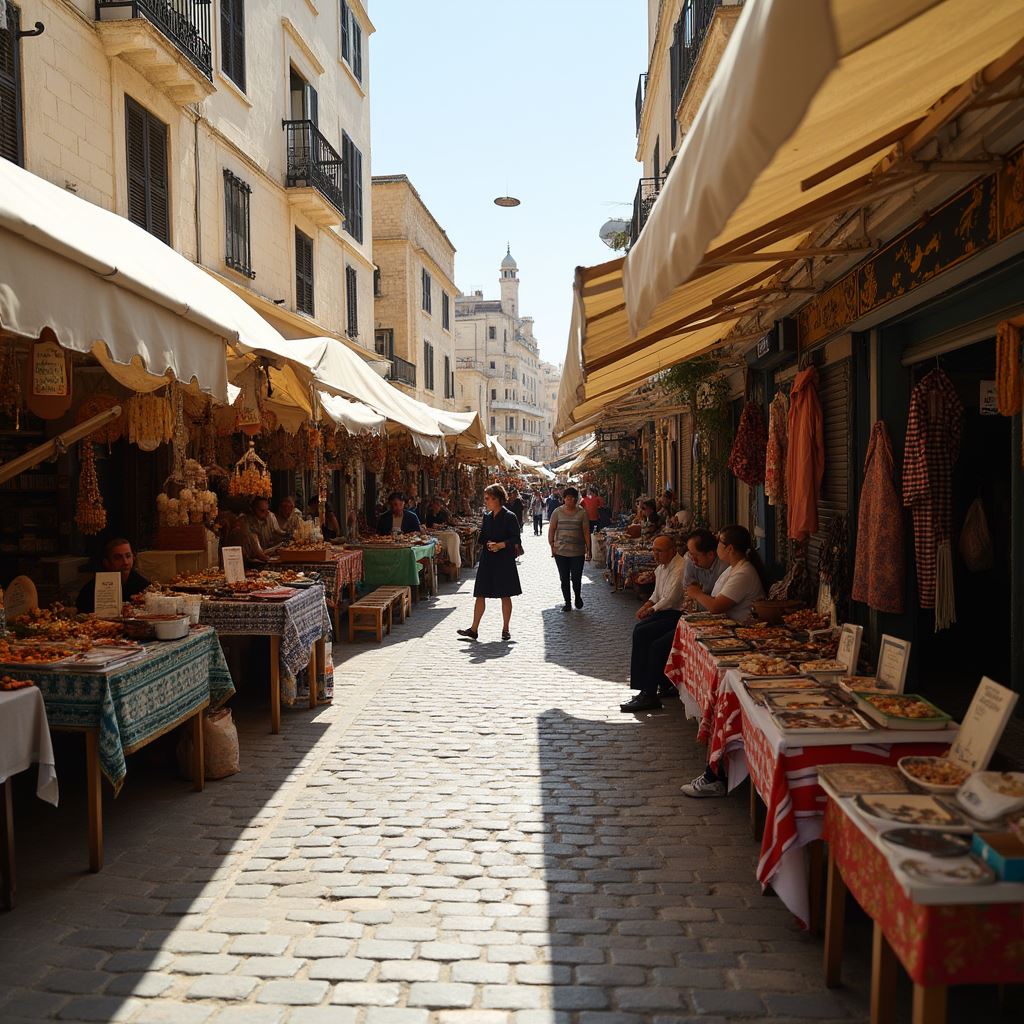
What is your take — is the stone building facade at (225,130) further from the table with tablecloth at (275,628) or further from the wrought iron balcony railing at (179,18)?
the table with tablecloth at (275,628)

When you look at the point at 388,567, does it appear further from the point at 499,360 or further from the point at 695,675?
the point at 499,360

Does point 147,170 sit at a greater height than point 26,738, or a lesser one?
greater

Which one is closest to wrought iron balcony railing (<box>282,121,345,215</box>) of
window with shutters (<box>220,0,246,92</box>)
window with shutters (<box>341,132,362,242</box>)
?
window with shutters (<box>220,0,246,92</box>)

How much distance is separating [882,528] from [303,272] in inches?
571

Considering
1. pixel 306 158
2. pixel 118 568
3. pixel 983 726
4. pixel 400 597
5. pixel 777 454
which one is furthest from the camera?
pixel 306 158

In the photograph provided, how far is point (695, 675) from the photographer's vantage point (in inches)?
230

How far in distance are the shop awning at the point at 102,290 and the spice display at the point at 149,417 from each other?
5.81 ft

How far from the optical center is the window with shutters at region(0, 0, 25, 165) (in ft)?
27.0

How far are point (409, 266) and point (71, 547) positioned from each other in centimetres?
2192

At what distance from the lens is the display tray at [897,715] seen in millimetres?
3594

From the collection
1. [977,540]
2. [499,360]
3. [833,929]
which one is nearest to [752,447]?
[977,540]

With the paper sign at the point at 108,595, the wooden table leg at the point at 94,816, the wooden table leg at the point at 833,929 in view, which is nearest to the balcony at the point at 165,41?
the paper sign at the point at 108,595

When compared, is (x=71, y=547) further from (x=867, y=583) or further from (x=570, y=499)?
(x=867, y=583)

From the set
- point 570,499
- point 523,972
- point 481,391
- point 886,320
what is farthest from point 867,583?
point 481,391
